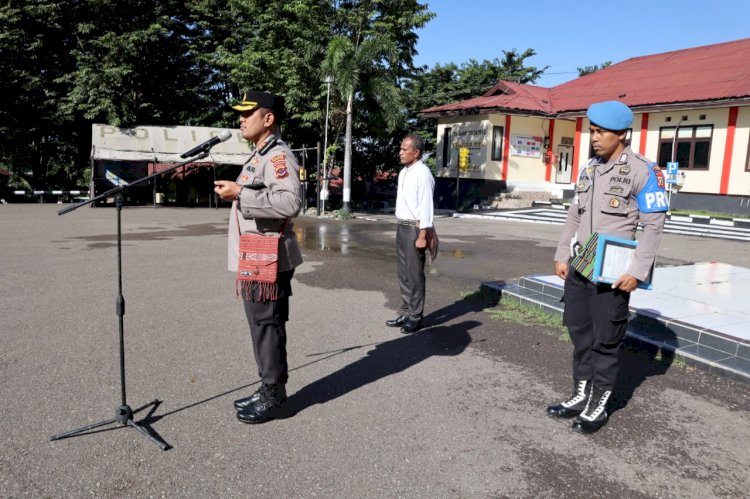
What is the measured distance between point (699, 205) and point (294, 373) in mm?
20958

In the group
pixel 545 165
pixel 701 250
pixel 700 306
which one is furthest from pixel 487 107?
pixel 700 306

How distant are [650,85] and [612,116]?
22672 mm

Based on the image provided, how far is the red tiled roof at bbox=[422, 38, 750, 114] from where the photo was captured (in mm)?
20109

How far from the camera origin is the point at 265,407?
11.1 feet

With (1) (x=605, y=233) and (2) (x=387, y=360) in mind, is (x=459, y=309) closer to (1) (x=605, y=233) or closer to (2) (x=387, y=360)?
(2) (x=387, y=360)

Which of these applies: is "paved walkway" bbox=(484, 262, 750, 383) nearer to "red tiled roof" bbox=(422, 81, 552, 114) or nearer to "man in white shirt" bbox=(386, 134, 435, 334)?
"man in white shirt" bbox=(386, 134, 435, 334)

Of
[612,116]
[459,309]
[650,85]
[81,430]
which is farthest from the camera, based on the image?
[650,85]

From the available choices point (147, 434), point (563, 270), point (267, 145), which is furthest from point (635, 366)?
point (147, 434)

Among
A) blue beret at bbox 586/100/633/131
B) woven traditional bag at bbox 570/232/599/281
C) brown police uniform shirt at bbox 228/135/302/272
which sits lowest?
woven traditional bag at bbox 570/232/599/281

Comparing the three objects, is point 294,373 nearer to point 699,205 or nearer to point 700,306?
point 700,306

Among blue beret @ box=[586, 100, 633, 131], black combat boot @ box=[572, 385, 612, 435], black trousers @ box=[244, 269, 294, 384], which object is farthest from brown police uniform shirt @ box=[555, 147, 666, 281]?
black trousers @ box=[244, 269, 294, 384]

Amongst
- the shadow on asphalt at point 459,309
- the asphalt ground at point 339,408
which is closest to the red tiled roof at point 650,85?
the shadow on asphalt at point 459,309

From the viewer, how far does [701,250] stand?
40.3ft

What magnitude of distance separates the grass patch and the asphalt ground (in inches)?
5.1
